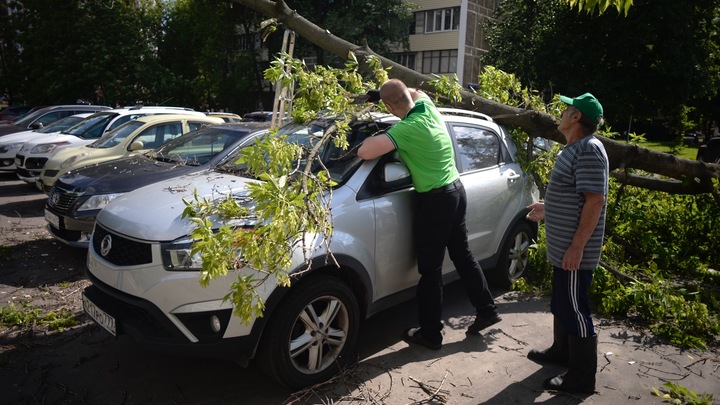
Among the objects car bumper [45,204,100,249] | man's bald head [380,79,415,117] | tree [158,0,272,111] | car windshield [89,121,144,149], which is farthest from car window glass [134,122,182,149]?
tree [158,0,272,111]

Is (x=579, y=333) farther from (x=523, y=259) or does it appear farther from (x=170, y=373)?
(x=170, y=373)

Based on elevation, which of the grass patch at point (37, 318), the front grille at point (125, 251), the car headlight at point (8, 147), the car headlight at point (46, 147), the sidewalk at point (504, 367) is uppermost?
the car headlight at point (46, 147)

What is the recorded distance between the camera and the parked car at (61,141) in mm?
10281

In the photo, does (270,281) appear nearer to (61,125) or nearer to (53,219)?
(53,219)

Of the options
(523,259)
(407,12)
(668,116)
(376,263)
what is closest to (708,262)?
(523,259)

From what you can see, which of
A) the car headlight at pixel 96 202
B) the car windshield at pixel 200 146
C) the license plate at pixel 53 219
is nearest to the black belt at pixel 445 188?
the car windshield at pixel 200 146

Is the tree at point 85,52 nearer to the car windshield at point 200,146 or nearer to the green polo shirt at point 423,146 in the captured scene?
the car windshield at point 200,146

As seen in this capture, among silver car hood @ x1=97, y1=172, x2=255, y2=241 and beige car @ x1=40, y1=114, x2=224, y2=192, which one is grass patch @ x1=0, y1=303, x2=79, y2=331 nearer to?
silver car hood @ x1=97, y1=172, x2=255, y2=241

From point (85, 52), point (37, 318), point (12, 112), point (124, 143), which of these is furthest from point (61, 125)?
point (12, 112)

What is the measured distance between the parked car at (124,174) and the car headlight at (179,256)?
254 cm

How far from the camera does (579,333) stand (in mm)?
3426

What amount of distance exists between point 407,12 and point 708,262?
27537 millimetres

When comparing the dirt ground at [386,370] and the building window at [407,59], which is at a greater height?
the building window at [407,59]

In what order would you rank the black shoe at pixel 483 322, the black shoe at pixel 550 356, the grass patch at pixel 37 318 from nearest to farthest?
the black shoe at pixel 550 356 < the black shoe at pixel 483 322 < the grass patch at pixel 37 318
